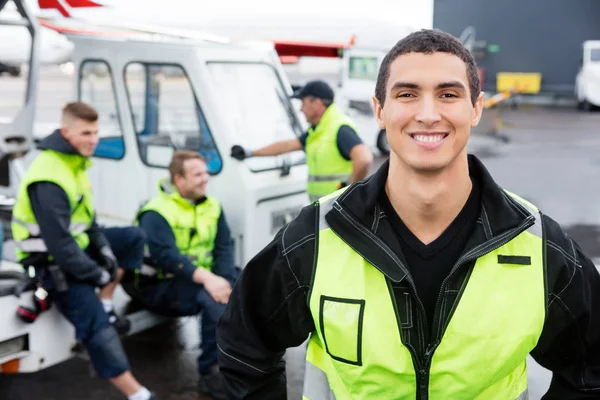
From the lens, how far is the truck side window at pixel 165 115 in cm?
581

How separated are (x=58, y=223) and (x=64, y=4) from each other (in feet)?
7.88

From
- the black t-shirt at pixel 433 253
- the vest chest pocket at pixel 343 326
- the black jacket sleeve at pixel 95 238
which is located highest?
the black t-shirt at pixel 433 253

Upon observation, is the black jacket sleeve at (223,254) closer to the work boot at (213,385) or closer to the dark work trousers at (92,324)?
the work boot at (213,385)

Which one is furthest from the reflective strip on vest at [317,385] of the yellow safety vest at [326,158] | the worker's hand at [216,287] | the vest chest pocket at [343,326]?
the yellow safety vest at [326,158]

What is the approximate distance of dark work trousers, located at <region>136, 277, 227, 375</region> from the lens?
485 centimetres

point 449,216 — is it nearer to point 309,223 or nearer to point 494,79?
point 309,223

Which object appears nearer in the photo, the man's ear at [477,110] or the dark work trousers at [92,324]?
the man's ear at [477,110]

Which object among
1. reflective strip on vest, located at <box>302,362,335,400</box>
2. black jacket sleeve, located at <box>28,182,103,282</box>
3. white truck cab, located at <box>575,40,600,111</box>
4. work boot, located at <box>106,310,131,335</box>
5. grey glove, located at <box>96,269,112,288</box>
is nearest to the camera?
reflective strip on vest, located at <box>302,362,335,400</box>

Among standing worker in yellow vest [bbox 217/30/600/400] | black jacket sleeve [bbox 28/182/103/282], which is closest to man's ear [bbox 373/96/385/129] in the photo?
standing worker in yellow vest [bbox 217/30/600/400]

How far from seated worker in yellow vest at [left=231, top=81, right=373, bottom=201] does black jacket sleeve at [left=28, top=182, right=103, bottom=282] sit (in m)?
1.86

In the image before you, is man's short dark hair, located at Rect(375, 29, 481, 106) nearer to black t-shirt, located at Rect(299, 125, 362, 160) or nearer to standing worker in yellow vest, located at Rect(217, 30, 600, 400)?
standing worker in yellow vest, located at Rect(217, 30, 600, 400)

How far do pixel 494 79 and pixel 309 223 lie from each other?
34.8m

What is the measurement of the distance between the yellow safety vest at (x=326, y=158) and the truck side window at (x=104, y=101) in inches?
62.4

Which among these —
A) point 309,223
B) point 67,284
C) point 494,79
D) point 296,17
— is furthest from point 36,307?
point 494,79
